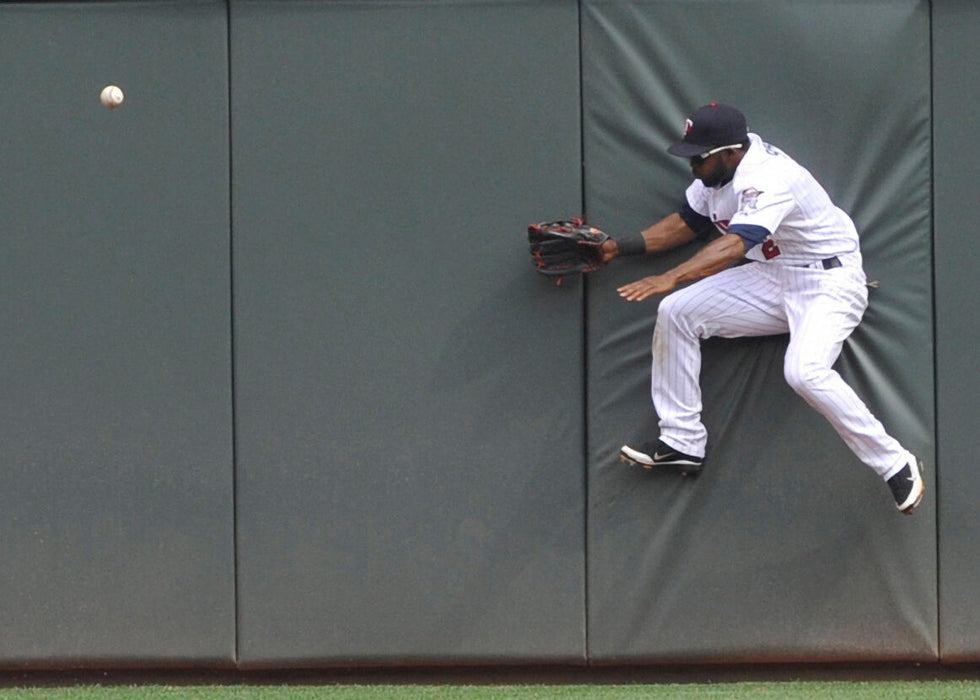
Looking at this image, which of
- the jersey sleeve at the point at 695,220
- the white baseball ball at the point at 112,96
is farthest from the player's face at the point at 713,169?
the white baseball ball at the point at 112,96

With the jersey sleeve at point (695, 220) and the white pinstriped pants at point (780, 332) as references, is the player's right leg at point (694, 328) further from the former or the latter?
the jersey sleeve at point (695, 220)

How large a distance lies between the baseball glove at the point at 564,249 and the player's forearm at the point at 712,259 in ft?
1.15

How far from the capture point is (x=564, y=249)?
516 centimetres

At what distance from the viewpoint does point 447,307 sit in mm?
5301

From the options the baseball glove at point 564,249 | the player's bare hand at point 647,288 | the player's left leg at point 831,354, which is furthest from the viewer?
the baseball glove at point 564,249

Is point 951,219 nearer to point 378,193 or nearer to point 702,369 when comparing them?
point 702,369

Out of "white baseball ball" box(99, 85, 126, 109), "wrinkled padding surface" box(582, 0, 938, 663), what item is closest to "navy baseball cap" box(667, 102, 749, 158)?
"wrinkled padding surface" box(582, 0, 938, 663)

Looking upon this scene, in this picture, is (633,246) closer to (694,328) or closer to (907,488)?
(694,328)

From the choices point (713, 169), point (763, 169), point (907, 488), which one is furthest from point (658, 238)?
point (907, 488)

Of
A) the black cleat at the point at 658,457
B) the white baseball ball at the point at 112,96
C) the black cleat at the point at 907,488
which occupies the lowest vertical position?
the black cleat at the point at 907,488

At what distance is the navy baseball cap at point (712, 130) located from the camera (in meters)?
4.93

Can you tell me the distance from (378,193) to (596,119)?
854 millimetres

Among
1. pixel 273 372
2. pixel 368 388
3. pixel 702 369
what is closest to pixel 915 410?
pixel 702 369

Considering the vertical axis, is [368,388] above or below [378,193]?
below
